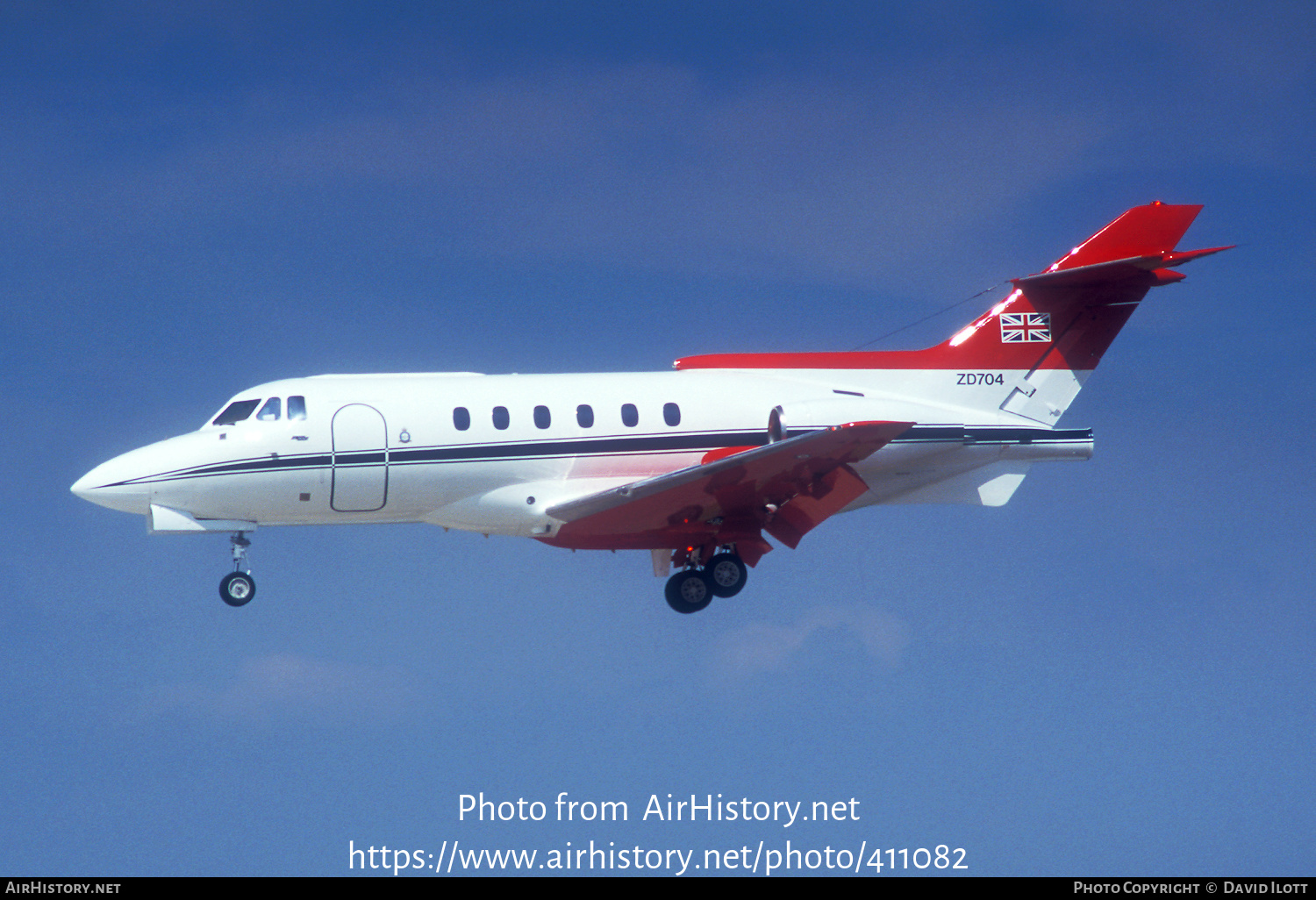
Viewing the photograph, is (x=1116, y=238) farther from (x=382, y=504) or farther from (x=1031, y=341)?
(x=382, y=504)

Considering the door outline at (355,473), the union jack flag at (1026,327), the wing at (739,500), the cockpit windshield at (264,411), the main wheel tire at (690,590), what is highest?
the union jack flag at (1026,327)

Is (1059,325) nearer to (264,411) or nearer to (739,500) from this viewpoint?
(739,500)

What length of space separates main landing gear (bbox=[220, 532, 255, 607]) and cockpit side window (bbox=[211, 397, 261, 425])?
2144mm

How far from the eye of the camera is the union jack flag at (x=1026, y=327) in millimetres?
31281

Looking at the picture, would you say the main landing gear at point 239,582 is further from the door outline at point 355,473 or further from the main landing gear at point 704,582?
the main landing gear at point 704,582

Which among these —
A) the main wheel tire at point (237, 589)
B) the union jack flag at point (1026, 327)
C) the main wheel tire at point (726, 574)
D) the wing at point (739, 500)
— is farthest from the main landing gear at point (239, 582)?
the union jack flag at point (1026, 327)

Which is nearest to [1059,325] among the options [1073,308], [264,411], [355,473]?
[1073,308]

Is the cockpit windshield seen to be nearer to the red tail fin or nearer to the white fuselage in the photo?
the white fuselage

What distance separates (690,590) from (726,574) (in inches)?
32.2

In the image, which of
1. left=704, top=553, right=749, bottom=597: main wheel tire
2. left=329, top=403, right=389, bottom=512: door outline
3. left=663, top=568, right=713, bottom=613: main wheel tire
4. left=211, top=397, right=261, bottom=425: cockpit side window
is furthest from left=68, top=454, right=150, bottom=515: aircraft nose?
left=704, top=553, right=749, bottom=597: main wheel tire

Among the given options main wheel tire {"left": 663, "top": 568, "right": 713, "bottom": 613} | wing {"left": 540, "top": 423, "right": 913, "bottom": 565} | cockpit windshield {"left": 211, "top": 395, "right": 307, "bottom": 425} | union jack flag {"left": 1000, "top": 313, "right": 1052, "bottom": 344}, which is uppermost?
union jack flag {"left": 1000, "top": 313, "right": 1052, "bottom": 344}

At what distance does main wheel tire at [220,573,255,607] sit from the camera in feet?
89.5

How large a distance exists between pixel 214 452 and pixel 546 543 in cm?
665

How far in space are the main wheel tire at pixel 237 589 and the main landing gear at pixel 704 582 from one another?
820cm
